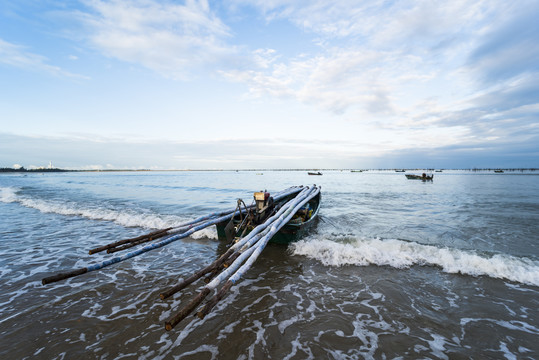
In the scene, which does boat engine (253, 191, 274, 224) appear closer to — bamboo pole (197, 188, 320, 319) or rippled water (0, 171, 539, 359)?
bamboo pole (197, 188, 320, 319)

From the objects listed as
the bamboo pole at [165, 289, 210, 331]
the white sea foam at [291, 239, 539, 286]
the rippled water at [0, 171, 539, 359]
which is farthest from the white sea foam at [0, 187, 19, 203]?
the bamboo pole at [165, 289, 210, 331]

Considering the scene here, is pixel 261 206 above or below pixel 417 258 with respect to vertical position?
above

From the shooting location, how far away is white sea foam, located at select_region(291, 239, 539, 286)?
23.5 feet

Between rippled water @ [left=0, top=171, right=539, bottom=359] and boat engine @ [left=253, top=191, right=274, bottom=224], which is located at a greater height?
boat engine @ [left=253, top=191, right=274, bottom=224]

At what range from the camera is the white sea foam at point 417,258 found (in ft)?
23.5

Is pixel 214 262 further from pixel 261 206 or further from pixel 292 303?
pixel 261 206

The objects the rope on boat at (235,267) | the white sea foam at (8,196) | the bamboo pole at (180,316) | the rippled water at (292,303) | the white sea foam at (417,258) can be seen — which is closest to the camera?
the bamboo pole at (180,316)

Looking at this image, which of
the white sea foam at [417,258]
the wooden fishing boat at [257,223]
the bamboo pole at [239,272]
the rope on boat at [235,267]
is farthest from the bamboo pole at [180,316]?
the white sea foam at [417,258]

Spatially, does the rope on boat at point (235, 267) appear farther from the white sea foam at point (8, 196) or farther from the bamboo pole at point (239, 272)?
the white sea foam at point (8, 196)

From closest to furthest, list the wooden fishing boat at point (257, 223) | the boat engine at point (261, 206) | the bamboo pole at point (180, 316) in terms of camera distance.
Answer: the bamboo pole at point (180, 316)
the wooden fishing boat at point (257, 223)
the boat engine at point (261, 206)

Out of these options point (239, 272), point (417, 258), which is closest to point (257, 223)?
point (239, 272)

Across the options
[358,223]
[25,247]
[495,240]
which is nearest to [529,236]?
[495,240]

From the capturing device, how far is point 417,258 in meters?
8.14

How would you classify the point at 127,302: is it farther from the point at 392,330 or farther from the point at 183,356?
the point at 392,330
